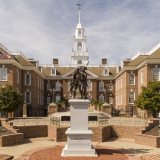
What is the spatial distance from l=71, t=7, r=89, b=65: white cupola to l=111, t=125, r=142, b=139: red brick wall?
137 ft

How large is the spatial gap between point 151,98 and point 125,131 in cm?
877

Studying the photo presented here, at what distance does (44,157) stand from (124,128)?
9.06 metres

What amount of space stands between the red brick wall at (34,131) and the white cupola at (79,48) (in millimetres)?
41977

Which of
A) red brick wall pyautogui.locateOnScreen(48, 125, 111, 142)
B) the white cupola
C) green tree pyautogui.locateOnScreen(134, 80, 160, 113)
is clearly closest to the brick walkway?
red brick wall pyautogui.locateOnScreen(48, 125, 111, 142)

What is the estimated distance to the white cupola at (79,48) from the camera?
59.2 m

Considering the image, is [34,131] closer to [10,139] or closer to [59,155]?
[10,139]

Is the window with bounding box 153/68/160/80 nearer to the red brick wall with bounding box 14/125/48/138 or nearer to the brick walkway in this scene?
the red brick wall with bounding box 14/125/48/138

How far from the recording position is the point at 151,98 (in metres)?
24.7

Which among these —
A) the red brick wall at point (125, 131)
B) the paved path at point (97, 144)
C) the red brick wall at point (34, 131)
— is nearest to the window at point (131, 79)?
the red brick wall at point (125, 131)

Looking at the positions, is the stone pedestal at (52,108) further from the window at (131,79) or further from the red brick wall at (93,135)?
the red brick wall at (93,135)

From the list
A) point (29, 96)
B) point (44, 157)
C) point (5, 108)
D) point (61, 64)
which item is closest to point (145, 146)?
point (44, 157)

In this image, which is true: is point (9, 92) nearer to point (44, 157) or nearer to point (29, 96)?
point (29, 96)

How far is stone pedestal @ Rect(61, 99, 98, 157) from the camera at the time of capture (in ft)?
36.6

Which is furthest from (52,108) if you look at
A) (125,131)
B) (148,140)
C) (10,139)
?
(148,140)
